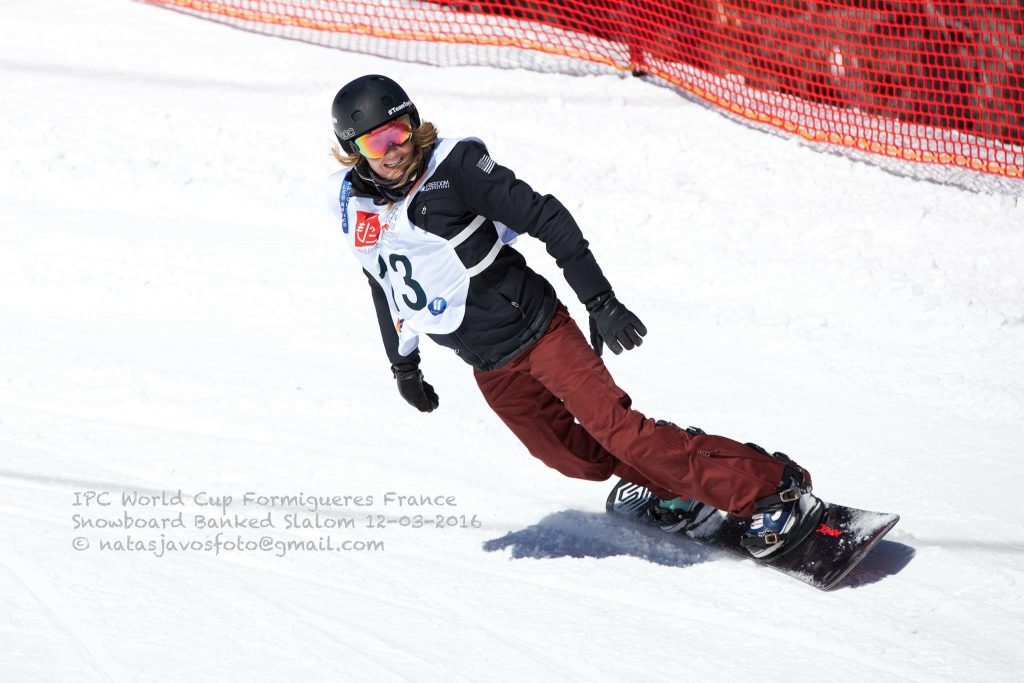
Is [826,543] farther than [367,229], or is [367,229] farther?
[826,543]

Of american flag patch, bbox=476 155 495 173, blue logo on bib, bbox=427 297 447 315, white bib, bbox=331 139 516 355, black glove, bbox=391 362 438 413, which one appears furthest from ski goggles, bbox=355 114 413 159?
black glove, bbox=391 362 438 413

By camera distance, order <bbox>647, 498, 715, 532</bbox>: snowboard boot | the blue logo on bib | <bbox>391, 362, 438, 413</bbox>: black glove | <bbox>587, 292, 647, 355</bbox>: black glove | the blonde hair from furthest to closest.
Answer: <bbox>647, 498, 715, 532</bbox>: snowboard boot < <bbox>391, 362, 438, 413</bbox>: black glove < the blue logo on bib < the blonde hair < <bbox>587, 292, 647, 355</bbox>: black glove

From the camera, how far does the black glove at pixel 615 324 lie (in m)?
3.49

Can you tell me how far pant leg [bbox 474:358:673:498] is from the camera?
4.00 metres

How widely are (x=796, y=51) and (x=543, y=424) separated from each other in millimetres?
4875

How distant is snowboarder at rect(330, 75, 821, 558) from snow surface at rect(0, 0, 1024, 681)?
0.43m

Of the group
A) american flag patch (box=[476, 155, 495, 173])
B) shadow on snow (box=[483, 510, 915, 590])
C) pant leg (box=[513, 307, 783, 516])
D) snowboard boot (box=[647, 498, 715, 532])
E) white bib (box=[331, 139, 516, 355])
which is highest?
american flag patch (box=[476, 155, 495, 173])

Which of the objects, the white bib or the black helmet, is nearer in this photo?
the black helmet

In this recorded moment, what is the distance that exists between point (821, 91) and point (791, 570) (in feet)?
16.1

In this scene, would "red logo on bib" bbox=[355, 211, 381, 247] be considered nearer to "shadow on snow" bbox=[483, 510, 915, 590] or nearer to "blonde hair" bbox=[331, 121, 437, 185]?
"blonde hair" bbox=[331, 121, 437, 185]

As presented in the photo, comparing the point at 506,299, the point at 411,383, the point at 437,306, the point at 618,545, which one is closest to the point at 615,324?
the point at 506,299

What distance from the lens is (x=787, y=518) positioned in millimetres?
3963

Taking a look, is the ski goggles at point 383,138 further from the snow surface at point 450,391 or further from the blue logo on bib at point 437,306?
the snow surface at point 450,391

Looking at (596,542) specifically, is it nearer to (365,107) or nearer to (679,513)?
(679,513)
